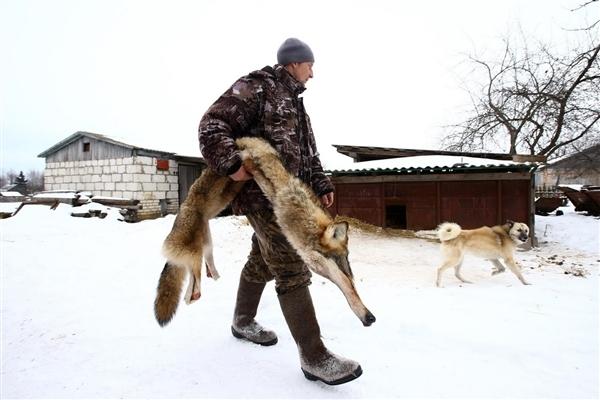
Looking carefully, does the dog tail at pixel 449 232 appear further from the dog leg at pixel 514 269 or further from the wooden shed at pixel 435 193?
the wooden shed at pixel 435 193

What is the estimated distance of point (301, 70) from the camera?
238 cm

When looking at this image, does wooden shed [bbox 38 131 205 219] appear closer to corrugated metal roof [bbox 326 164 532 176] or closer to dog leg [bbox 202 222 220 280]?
corrugated metal roof [bbox 326 164 532 176]

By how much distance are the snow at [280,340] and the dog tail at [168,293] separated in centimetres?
39

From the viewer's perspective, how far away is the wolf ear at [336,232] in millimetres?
1810

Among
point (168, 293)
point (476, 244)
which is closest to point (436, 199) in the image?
point (476, 244)

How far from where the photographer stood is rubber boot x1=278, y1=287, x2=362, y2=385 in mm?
1896

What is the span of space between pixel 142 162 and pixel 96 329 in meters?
15.1

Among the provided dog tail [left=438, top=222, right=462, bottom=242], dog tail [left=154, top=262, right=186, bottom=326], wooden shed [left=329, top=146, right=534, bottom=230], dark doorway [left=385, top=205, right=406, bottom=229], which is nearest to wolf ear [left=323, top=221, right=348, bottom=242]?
dog tail [left=154, top=262, right=186, bottom=326]

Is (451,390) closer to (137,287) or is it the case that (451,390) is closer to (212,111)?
(212,111)

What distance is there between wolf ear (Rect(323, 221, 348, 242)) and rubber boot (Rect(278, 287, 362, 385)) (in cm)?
48

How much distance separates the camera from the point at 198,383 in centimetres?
201

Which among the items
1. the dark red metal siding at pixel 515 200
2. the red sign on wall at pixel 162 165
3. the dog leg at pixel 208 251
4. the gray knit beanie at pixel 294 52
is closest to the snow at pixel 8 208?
the red sign on wall at pixel 162 165

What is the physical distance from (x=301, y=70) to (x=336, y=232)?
1.24m

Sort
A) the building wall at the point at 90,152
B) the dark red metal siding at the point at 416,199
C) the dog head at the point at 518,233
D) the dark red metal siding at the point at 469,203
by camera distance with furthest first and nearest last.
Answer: the building wall at the point at 90,152 < the dark red metal siding at the point at 416,199 < the dark red metal siding at the point at 469,203 < the dog head at the point at 518,233
